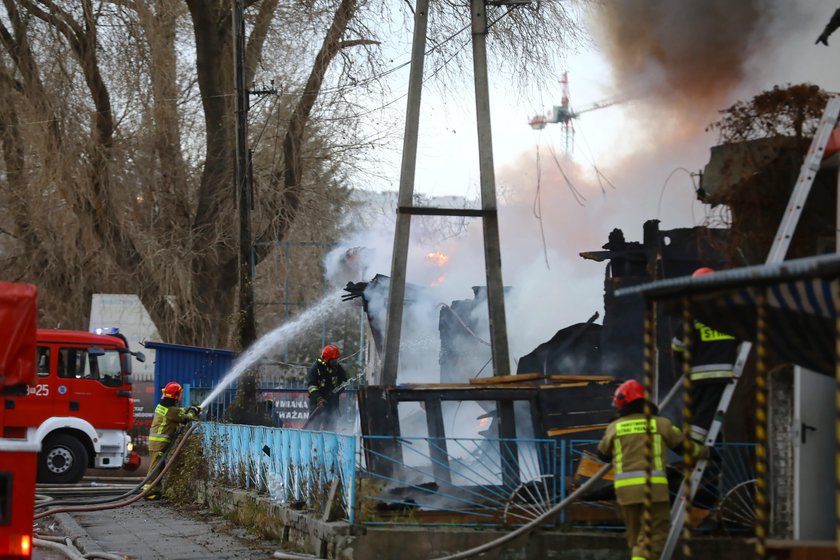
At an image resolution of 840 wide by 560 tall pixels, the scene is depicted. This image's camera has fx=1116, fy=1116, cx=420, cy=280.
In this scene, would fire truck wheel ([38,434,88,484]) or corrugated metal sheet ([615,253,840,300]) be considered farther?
fire truck wheel ([38,434,88,484])

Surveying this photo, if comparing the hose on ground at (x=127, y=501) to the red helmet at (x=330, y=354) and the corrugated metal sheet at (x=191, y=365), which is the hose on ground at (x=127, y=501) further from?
the corrugated metal sheet at (x=191, y=365)

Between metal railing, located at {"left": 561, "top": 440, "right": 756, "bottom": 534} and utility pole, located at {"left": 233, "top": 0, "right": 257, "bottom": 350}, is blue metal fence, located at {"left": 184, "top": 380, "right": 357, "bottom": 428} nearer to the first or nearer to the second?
utility pole, located at {"left": 233, "top": 0, "right": 257, "bottom": 350}

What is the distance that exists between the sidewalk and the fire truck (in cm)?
355

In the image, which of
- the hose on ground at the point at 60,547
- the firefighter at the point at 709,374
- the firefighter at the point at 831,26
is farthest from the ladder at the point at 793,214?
the hose on ground at the point at 60,547

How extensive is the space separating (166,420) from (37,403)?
3754 millimetres

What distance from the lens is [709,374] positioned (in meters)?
8.12

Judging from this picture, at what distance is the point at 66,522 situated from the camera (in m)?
13.1

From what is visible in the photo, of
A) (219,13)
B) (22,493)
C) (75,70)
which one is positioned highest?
(219,13)

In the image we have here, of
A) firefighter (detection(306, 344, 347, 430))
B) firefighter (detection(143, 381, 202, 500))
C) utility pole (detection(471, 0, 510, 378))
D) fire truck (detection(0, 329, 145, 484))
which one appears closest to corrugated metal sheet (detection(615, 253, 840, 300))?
utility pole (detection(471, 0, 510, 378))

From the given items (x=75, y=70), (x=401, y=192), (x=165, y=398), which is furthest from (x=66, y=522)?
(x=75, y=70)

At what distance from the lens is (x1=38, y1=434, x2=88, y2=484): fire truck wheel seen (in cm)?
1789

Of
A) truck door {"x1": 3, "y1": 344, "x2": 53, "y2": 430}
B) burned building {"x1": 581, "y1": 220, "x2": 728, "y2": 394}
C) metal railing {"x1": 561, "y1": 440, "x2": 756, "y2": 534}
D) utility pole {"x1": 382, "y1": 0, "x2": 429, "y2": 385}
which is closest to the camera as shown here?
metal railing {"x1": 561, "y1": 440, "x2": 756, "y2": 534}

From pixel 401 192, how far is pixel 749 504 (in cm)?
482

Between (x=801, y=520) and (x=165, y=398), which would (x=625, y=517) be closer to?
→ (x=801, y=520)
